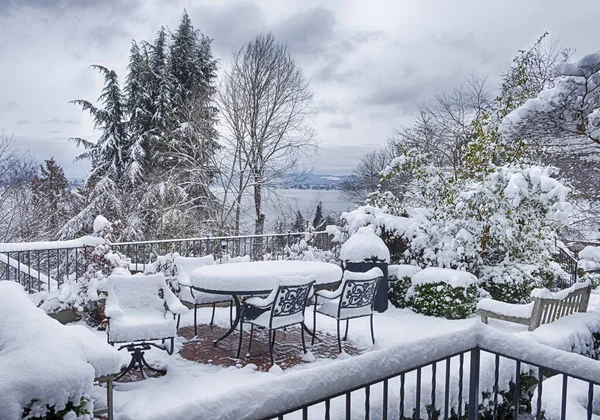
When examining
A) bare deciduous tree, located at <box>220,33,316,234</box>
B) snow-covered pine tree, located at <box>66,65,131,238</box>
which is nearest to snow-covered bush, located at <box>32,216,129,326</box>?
bare deciduous tree, located at <box>220,33,316,234</box>

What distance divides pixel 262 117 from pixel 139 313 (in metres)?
11.8

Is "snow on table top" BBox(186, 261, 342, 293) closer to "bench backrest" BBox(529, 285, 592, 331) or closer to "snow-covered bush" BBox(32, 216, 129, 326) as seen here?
"snow-covered bush" BBox(32, 216, 129, 326)

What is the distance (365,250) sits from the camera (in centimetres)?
662

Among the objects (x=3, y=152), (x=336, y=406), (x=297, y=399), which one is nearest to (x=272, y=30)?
(x=3, y=152)

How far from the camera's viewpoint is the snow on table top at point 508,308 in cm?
490

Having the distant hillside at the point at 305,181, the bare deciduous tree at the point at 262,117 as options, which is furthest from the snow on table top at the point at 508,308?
the distant hillside at the point at 305,181

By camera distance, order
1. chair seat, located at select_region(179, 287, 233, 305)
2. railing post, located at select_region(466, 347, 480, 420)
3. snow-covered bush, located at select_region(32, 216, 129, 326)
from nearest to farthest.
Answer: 1. railing post, located at select_region(466, 347, 480, 420)
2. chair seat, located at select_region(179, 287, 233, 305)
3. snow-covered bush, located at select_region(32, 216, 129, 326)

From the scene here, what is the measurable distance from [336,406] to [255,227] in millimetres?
13275

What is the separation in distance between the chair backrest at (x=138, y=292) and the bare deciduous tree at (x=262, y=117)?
10.6 meters

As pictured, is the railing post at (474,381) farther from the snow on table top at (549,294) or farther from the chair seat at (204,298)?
the chair seat at (204,298)

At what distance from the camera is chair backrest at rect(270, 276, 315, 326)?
416 cm

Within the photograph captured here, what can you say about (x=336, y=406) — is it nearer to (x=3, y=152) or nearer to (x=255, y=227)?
(x=255, y=227)

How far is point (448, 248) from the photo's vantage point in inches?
284

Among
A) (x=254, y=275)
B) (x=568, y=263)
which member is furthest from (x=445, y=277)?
(x=568, y=263)
